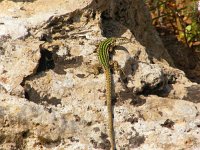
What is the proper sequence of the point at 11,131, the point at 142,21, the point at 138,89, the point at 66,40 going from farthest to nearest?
the point at 142,21 < the point at 66,40 < the point at 138,89 < the point at 11,131

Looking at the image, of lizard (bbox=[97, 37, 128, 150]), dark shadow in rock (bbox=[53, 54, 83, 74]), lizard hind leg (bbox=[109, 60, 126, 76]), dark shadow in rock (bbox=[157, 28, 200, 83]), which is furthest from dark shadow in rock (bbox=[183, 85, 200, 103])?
dark shadow in rock (bbox=[157, 28, 200, 83])

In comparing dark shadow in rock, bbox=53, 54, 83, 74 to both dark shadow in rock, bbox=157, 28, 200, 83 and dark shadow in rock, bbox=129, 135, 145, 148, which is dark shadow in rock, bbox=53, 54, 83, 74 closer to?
dark shadow in rock, bbox=129, 135, 145, 148

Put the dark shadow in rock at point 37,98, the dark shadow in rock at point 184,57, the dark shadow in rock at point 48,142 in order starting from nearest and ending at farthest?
the dark shadow in rock at point 48,142 < the dark shadow in rock at point 37,98 < the dark shadow in rock at point 184,57

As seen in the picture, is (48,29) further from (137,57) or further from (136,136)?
(136,136)

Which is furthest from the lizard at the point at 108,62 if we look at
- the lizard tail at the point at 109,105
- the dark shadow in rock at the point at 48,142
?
the dark shadow in rock at the point at 48,142

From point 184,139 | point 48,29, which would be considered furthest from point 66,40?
point 184,139

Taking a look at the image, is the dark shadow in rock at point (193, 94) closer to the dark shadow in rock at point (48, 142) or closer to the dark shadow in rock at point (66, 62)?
the dark shadow in rock at point (66, 62)

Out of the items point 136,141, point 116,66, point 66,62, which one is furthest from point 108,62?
point 136,141
